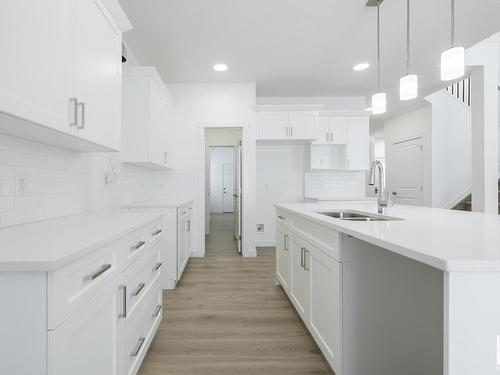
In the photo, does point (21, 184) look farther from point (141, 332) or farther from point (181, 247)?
point (181, 247)

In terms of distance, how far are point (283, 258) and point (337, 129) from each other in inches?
115

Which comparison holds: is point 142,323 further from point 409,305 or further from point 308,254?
point 409,305

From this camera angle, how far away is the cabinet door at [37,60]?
948 mm

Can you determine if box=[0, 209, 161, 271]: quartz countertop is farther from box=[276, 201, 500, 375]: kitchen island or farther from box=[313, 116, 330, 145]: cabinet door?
box=[313, 116, 330, 145]: cabinet door

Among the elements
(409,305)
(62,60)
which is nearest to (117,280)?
(62,60)

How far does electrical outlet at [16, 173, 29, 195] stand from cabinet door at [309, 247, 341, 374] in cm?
169

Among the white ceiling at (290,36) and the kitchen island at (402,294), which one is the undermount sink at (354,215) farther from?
the white ceiling at (290,36)

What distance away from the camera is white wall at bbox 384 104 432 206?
5.50 meters

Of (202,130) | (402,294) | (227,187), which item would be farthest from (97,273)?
(227,187)

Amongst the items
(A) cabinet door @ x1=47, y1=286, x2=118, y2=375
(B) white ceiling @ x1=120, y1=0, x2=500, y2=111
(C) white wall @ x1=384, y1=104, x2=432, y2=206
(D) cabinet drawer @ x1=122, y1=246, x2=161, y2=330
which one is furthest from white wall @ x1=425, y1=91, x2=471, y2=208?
(A) cabinet door @ x1=47, y1=286, x2=118, y2=375

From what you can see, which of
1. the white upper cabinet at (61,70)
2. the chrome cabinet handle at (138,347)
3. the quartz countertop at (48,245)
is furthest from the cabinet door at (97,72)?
the chrome cabinet handle at (138,347)

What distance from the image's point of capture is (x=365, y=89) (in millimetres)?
4691

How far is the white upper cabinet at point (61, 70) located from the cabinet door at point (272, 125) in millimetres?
2681

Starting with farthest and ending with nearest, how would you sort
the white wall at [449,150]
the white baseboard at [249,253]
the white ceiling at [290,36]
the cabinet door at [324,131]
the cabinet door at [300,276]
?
the white wall at [449,150] → the cabinet door at [324,131] → the white baseboard at [249,253] → the white ceiling at [290,36] → the cabinet door at [300,276]
